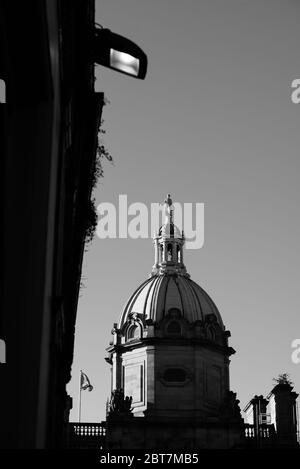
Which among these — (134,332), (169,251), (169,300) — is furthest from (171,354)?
(169,251)

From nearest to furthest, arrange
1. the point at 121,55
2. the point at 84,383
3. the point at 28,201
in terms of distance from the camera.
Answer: the point at 28,201, the point at 121,55, the point at 84,383

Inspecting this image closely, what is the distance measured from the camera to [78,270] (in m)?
17.2

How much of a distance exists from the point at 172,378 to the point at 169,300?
5454mm

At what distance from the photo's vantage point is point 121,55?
321 inches

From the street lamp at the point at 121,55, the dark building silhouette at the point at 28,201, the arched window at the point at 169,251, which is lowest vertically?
the dark building silhouette at the point at 28,201

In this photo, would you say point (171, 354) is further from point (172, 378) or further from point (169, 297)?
point (169, 297)

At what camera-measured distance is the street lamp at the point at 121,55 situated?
7.87 meters

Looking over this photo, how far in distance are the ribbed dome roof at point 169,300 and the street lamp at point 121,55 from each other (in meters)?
56.7

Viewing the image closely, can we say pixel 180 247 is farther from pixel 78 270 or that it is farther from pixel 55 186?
pixel 55 186

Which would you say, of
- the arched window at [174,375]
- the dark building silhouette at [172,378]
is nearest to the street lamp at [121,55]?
the dark building silhouette at [172,378]

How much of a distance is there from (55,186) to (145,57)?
127 cm

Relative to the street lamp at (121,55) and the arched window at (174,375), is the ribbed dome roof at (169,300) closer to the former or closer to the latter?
the arched window at (174,375)

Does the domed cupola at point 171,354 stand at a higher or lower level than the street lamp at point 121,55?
higher
